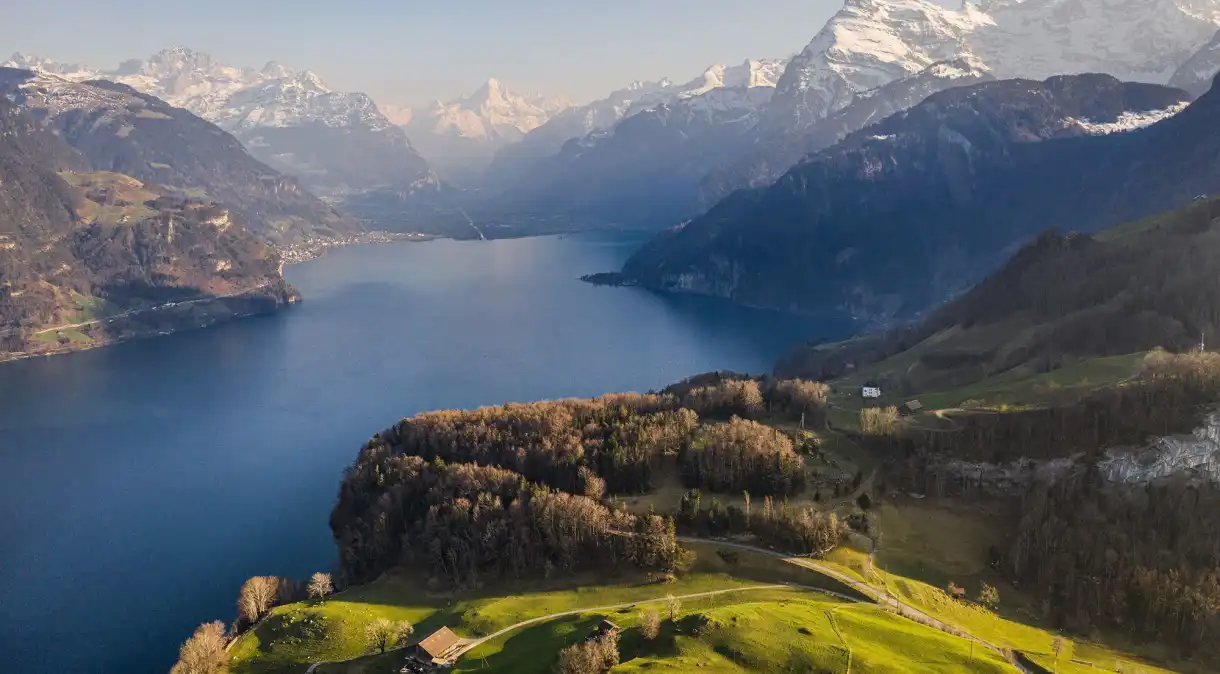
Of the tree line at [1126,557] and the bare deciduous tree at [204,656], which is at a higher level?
the tree line at [1126,557]

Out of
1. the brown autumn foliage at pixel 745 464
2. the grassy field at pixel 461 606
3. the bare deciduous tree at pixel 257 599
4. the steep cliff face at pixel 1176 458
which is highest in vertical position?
the steep cliff face at pixel 1176 458

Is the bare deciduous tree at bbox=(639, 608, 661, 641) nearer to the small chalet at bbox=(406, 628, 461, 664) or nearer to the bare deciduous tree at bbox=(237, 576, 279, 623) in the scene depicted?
the small chalet at bbox=(406, 628, 461, 664)

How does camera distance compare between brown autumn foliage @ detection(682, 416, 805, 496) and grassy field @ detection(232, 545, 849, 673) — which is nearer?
grassy field @ detection(232, 545, 849, 673)

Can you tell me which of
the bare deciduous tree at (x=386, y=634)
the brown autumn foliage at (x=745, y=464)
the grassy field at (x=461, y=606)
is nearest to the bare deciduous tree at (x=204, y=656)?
the grassy field at (x=461, y=606)

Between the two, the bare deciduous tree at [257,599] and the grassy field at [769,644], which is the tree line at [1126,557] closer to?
the grassy field at [769,644]

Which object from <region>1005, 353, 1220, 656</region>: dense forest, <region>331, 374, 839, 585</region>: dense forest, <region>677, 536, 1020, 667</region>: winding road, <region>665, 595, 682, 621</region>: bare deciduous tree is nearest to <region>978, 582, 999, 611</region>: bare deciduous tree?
<region>1005, 353, 1220, 656</region>: dense forest
